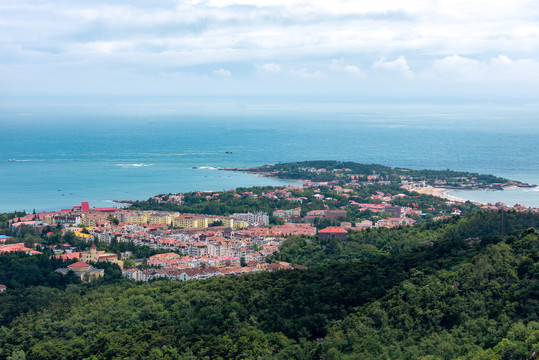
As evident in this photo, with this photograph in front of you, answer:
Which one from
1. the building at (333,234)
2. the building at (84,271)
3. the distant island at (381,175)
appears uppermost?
the distant island at (381,175)

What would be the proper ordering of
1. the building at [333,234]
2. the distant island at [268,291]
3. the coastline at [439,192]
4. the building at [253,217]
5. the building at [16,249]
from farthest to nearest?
the coastline at [439,192], the building at [253,217], the building at [333,234], the building at [16,249], the distant island at [268,291]

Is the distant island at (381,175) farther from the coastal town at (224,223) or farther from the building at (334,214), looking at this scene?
the building at (334,214)

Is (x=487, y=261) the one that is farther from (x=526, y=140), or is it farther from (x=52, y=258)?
(x=526, y=140)

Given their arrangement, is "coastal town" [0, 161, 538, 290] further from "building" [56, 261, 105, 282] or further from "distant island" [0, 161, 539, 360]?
"distant island" [0, 161, 539, 360]

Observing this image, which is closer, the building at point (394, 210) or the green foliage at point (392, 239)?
the green foliage at point (392, 239)

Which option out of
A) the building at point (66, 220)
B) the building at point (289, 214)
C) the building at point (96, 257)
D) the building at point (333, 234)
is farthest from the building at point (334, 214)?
the building at point (96, 257)

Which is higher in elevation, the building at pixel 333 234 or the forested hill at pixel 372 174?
the forested hill at pixel 372 174

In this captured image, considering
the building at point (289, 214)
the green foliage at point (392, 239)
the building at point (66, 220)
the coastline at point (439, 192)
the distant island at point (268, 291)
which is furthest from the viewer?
the coastline at point (439, 192)

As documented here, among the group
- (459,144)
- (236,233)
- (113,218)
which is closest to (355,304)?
(236,233)

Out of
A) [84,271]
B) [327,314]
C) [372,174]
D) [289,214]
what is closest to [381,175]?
[372,174]
